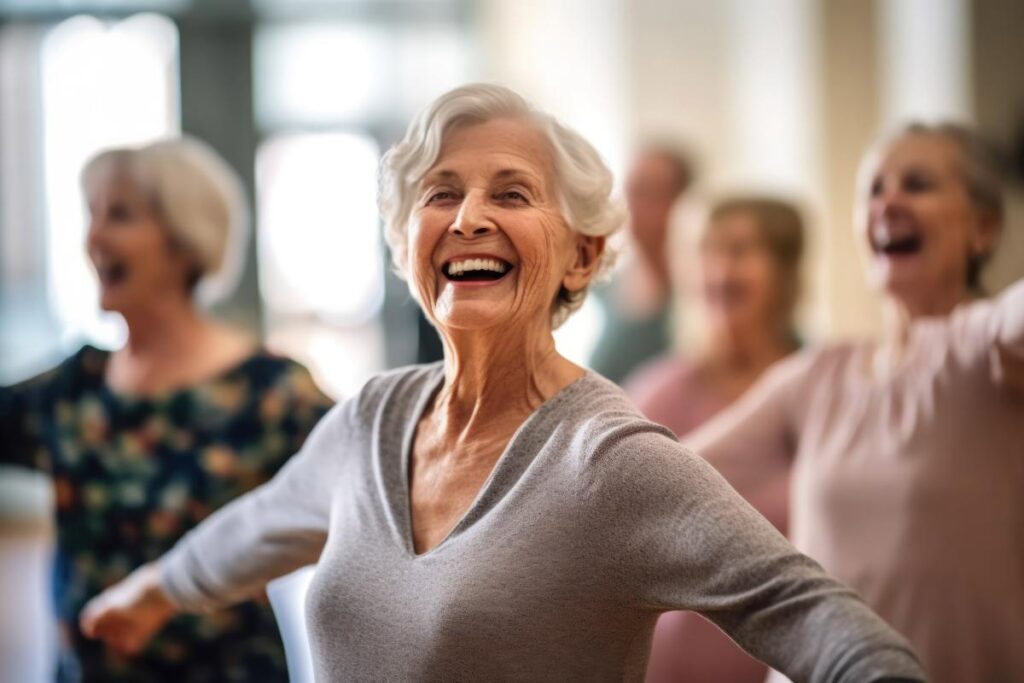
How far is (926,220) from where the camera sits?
1859 mm

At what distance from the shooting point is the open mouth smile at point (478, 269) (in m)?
1.30

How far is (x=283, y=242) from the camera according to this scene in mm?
7707

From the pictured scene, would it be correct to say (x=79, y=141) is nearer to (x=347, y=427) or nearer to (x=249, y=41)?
(x=249, y=41)

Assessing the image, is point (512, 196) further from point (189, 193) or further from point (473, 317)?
point (189, 193)

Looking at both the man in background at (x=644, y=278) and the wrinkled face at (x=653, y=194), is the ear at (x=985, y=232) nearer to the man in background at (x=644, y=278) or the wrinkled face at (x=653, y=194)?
the man in background at (x=644, y=278)

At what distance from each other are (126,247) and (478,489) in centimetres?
113

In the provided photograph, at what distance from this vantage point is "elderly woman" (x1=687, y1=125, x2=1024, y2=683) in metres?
1.69

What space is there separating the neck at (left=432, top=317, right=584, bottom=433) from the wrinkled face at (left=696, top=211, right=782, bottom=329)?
5.33ft

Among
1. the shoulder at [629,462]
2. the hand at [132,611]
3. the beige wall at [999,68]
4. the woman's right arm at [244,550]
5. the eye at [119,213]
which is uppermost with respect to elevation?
the beige wall at [999,68]

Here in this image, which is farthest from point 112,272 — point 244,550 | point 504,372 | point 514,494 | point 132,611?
point 514,494

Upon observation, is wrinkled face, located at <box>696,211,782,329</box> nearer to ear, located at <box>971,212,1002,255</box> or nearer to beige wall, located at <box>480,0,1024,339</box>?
ear, located at <box>971,212,1002,255</box>

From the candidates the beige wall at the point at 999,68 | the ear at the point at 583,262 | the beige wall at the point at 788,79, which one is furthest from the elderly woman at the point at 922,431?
the beige wall at the point at 999,68

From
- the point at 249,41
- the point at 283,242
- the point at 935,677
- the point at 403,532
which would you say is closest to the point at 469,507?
the point at 403,532

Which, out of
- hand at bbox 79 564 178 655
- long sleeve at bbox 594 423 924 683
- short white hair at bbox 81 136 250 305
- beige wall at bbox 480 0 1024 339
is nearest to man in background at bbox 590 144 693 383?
beige wall at bbox 480 0 1024 339
